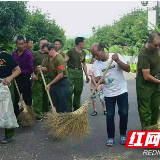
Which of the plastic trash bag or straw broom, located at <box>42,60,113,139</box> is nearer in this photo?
straw broom, located at <box>42,60,113,139</box>

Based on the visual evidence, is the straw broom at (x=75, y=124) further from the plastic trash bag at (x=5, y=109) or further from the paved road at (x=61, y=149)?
the plastic trash bag at (x=5, y=109)

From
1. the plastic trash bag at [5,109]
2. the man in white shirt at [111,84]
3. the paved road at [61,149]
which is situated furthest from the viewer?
the plastic trash bag at [5,109]

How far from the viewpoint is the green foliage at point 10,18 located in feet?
38.0

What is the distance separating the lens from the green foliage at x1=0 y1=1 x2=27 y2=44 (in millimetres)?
11570

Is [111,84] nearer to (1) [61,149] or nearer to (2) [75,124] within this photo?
(2) [75,124]

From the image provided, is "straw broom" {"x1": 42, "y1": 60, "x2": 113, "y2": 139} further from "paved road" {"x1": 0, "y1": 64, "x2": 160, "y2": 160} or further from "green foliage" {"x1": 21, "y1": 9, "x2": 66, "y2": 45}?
"green foliage" {"x1": 21, "y1": 9, "x2": 66, "y2": 45}

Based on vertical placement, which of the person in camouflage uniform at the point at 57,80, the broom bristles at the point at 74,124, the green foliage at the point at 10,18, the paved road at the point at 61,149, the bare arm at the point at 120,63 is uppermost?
the green foliage at the point at 10,18

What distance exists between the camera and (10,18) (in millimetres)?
11828

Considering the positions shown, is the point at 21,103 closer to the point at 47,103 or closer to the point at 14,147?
the point at 47,103

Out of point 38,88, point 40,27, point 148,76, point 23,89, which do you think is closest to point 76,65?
point 38,88

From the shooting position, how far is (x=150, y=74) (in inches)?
181

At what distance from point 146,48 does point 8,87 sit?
234 cm

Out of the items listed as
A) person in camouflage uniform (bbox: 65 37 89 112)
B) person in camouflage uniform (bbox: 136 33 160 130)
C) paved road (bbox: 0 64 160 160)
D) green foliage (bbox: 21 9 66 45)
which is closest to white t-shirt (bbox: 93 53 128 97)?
person in camouflage uniform (bbox: 136 33 160 130)

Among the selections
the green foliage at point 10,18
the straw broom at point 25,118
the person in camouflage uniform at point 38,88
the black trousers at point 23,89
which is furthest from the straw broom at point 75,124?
the green foliage at point 10,18
